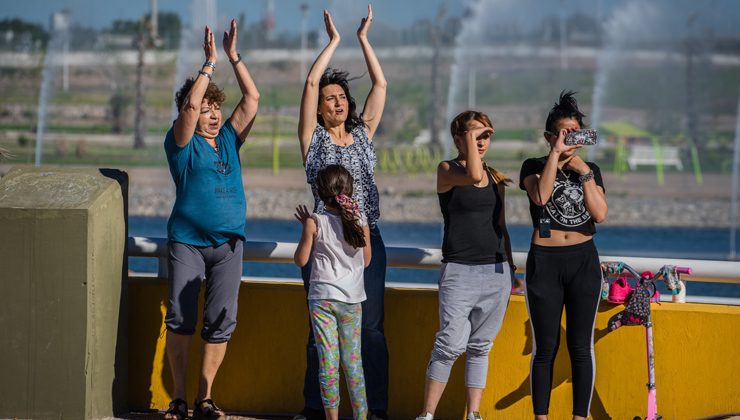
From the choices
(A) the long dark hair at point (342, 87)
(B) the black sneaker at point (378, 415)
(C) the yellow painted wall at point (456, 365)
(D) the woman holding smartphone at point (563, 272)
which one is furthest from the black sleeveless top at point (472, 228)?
(B) the black sneaker at point (378, 415)

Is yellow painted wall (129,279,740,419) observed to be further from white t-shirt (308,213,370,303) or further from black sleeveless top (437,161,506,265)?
white t-shirt (308,213,370,303)

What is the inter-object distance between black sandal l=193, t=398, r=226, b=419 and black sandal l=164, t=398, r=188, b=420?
62 millimetres

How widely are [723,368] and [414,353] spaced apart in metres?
1.54

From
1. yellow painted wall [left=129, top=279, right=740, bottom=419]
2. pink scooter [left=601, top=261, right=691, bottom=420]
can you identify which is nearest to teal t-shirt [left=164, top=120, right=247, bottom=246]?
yellow painted wall [left=129, top=279, right=740, bottom=419]

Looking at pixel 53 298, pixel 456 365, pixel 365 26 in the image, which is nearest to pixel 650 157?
pixel 365 26

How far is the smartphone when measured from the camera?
5.29 m

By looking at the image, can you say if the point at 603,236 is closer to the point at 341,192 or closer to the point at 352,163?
the point at 352,163

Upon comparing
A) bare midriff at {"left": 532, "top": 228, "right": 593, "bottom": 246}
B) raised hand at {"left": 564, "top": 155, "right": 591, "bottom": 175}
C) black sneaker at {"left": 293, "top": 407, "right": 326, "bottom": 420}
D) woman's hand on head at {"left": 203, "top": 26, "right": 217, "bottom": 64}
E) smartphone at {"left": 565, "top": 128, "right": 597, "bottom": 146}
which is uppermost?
woman's hand on head at {"left": 203, "top": 26, "right": 217, "bottom": 64}

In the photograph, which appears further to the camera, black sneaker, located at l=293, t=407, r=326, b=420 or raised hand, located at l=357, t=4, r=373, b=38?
raised hand, located at l=357, t=4, r=373, b=38

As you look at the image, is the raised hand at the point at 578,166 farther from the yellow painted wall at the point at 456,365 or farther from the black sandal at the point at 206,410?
the black sandal at the point at 206,410

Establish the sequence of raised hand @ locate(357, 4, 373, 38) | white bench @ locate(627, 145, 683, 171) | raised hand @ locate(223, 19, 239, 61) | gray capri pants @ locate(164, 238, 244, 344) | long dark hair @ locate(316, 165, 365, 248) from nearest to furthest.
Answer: long dark hair @ locate(316, 165, 365, 248)
gray capri pants @ locate(164, 238, 244, 344)
raised hand @ locate(223, 19, 239, 61)
raised hand @ locate(357, 4, 373, 38)
white bench @ locate(627, 145, 683, 171)

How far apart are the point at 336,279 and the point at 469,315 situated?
70cm

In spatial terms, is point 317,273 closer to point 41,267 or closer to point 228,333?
point 228,333

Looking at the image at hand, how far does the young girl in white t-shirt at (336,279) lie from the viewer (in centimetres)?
529
